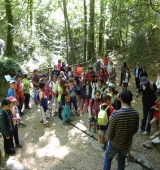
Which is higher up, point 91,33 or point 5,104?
point 91,33

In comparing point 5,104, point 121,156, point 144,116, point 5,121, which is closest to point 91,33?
point 144,116

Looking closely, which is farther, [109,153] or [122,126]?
[109,153]

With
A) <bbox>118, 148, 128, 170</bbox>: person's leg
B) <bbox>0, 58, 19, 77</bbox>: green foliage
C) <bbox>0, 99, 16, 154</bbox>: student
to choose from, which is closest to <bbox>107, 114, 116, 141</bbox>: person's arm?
<bbox>118, 148, 128, 170</bbox>: person's leg

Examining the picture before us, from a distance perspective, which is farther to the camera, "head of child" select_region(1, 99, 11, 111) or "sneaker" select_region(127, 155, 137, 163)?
"sneaker" select_region(127, 155, 137, 163)

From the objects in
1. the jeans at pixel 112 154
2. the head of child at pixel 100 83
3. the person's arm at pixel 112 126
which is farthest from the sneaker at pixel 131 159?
the head of child at pixel 100 83

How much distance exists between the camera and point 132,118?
3.49 m

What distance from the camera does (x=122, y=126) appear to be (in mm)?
3492

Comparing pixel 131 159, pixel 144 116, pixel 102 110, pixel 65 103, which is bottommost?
pixel 131 159

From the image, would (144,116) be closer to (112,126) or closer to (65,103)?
(65,103)

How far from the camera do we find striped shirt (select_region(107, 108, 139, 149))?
11.3 feet

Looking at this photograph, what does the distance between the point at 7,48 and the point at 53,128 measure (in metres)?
8.16

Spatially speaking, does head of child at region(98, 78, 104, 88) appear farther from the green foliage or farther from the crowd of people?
the green foliage

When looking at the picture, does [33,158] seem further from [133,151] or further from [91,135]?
[133,151]

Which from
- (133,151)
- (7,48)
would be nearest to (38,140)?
(133,151)
